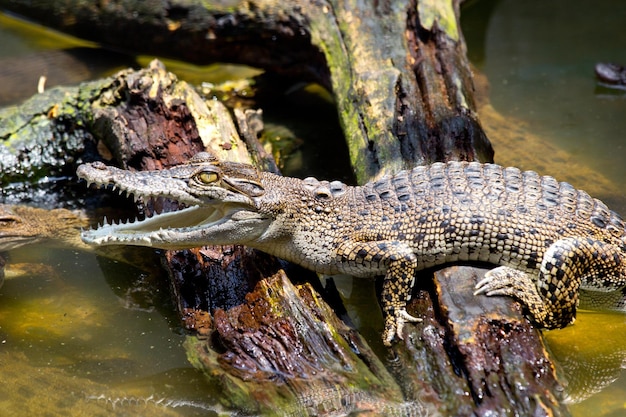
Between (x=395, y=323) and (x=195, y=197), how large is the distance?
1398mm

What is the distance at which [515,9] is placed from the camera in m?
9.59

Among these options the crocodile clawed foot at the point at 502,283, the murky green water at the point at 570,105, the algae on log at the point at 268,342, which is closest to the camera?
the algae on log at the point at 268,342

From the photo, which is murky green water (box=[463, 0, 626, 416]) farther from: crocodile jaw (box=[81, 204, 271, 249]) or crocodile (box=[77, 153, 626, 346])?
crocodile jaw (box=[81, 204, 271, 249])

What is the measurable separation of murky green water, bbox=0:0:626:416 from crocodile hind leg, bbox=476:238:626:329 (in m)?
0.40

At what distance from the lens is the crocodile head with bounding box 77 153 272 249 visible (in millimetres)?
4199

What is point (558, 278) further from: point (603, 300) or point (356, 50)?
point (356, 50)

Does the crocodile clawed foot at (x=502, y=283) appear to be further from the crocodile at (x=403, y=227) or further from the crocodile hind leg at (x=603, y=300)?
the crocodile hind leg at (x=603, y=300)

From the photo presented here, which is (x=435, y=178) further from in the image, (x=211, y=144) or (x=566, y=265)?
(x=211, y=144)

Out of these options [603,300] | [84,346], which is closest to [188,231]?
[84,346]

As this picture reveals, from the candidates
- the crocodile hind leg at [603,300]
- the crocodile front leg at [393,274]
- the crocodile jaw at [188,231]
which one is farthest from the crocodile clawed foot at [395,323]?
the crocodile hind leg at [603,300]

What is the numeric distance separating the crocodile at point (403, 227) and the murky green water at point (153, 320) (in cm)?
41

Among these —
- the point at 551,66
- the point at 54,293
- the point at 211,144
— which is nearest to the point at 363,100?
the point at 211,144

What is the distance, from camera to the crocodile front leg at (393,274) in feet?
13.9

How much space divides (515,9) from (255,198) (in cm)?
666
